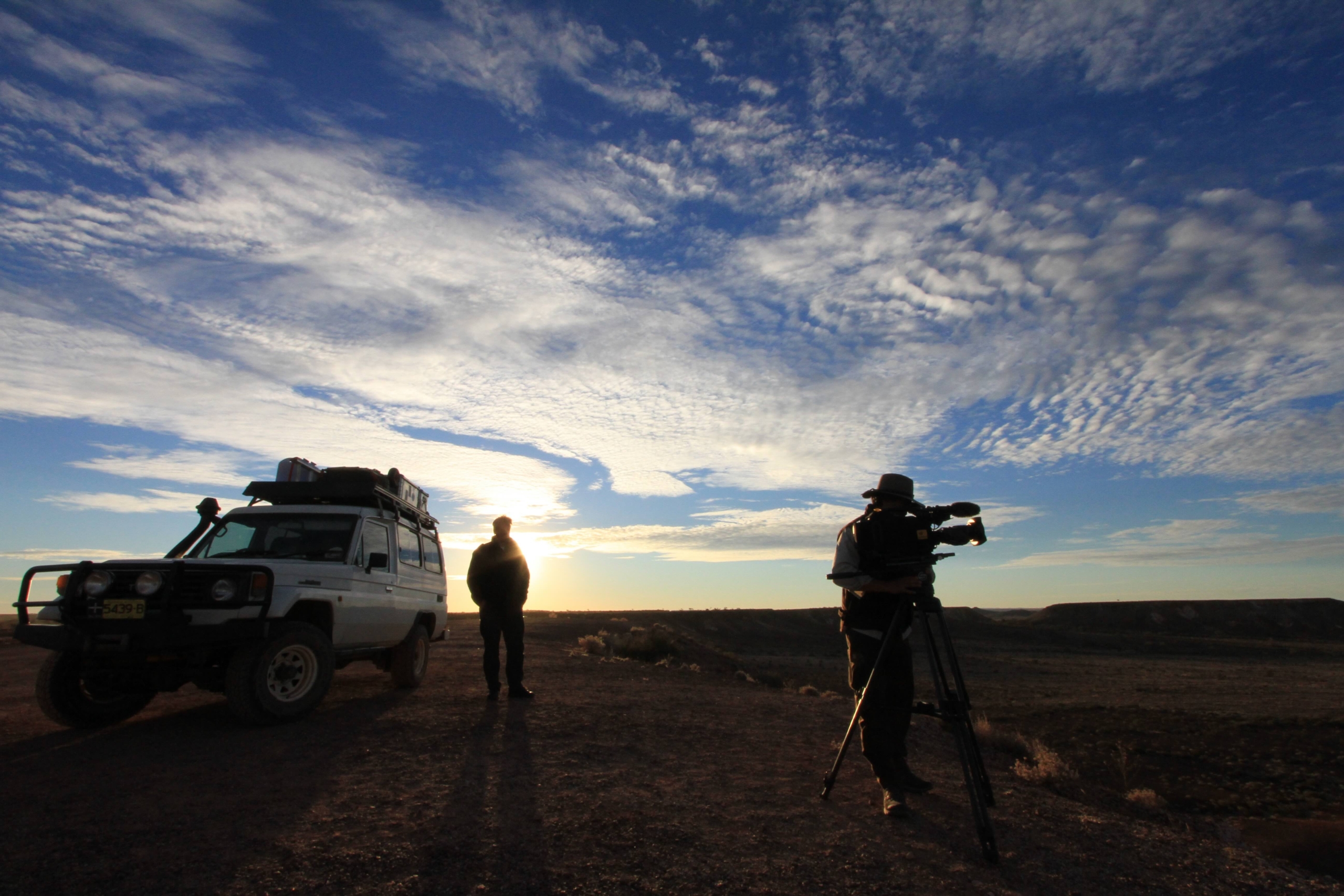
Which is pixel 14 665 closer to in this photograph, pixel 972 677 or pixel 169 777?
pixel 169 777

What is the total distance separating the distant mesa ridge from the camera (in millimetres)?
69625

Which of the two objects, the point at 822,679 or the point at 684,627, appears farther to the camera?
the point at 684,627

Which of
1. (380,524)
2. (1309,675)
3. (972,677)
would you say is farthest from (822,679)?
(1309,675)

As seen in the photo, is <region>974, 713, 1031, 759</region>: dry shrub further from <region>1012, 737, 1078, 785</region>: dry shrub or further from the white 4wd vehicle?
the white 4wd vehicle

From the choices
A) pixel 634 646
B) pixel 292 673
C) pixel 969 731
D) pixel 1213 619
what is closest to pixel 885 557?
pixel 969 731

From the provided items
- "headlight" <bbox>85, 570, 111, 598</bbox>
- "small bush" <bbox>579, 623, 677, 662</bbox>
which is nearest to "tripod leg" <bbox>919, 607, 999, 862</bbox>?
"headlight" <bbox>85, 570, 111, 598</bbox>

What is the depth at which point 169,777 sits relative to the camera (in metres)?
4.79

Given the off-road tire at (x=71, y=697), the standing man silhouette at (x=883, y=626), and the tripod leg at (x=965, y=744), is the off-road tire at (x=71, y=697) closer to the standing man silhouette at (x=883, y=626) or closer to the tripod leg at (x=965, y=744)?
the standing man silhouette at (x=883, y=626)

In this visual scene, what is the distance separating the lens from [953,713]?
394cm

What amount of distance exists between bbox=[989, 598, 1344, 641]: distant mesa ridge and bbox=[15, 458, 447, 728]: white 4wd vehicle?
231 feet

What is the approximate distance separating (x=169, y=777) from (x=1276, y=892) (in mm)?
6300

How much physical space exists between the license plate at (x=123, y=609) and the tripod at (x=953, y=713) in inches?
218

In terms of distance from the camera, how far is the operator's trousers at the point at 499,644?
320 inches

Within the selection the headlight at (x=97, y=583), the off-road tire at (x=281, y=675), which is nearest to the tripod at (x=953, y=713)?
the off-road tire at (x=281, y=675)
